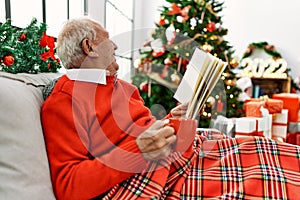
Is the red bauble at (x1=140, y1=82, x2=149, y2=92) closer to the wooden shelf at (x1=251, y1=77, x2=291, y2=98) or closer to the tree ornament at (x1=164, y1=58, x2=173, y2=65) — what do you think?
the tree ornament at (x1=164, y1=58, x2=173, y2=65)

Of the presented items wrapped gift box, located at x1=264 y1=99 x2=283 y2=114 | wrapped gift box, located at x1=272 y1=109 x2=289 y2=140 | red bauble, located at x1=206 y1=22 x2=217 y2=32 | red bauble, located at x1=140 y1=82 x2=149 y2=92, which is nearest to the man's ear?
red bauble, located at x1=140 y1=82 x2=149 y2=92

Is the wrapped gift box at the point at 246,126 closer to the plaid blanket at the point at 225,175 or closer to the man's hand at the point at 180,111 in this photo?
the plaid blanket at the point at 225,175

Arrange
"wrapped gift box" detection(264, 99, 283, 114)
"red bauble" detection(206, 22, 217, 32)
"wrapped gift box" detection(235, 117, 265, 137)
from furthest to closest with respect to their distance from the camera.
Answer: "wrapped gift box" detection(264, 99, 283, 114) < "red bauble" detection(206, 22, 217, 32) < "wrapped gift box" detection(235, 117, 265, 137)

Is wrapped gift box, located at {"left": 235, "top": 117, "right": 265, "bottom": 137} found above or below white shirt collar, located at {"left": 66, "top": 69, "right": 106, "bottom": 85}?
below

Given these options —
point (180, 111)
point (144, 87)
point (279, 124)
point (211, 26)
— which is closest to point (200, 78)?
point (180, 111)

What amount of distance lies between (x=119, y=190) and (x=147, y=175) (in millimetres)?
89

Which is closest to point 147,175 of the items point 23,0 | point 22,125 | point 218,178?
point 218,178

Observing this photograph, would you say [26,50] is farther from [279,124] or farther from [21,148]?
[279,124]

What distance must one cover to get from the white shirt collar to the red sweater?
0.02 metres

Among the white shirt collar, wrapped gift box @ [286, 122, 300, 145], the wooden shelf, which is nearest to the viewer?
the white shirt collar

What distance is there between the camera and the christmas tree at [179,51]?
9.37 ft

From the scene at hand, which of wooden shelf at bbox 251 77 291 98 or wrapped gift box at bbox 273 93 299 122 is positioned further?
wooden shelf at bbox 251 77 291 98

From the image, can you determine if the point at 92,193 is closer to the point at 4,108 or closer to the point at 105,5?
the point at 4,108

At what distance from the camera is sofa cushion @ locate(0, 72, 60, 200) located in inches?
28.0
